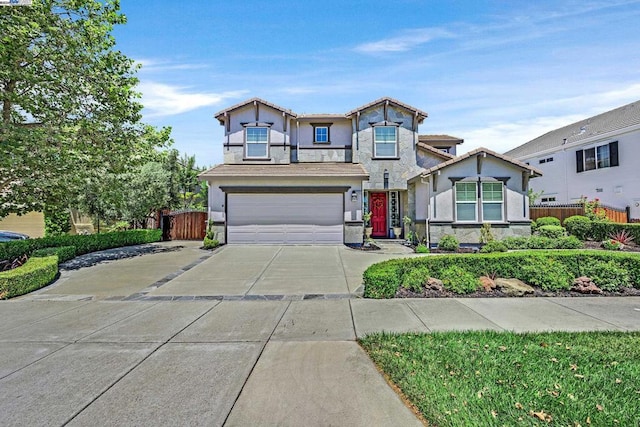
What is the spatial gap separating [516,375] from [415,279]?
155 inches

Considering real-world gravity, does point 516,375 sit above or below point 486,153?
below

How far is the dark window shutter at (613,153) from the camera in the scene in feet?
62.3

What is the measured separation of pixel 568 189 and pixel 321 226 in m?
18.0

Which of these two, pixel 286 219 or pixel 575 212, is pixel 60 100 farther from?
pixel 575 212

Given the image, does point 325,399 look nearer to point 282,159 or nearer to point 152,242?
point 282,159

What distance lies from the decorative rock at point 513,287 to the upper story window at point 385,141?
10722 mm

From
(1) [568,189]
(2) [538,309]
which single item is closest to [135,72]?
(2) [538,309]

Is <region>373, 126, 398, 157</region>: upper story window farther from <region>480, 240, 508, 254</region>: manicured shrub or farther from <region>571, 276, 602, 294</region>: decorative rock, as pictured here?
<region>571, 276, 602, 294</region>: decorative rock

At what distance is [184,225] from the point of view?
1923 cm

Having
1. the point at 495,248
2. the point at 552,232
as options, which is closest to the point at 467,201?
the point at 495,248

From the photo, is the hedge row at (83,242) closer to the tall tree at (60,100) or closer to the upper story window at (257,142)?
the tall tree at (60,100)

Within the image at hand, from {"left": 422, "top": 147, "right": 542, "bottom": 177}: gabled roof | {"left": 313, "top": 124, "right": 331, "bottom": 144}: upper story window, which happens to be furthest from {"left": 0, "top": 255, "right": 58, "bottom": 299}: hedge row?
{"left": 422, "top": 147, "right": 542, "bottom": 177}: gabled roof

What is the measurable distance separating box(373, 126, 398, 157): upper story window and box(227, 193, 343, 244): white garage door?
148 inches

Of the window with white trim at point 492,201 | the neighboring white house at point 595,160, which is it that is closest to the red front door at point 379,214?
the window with white trim at point 492,201
